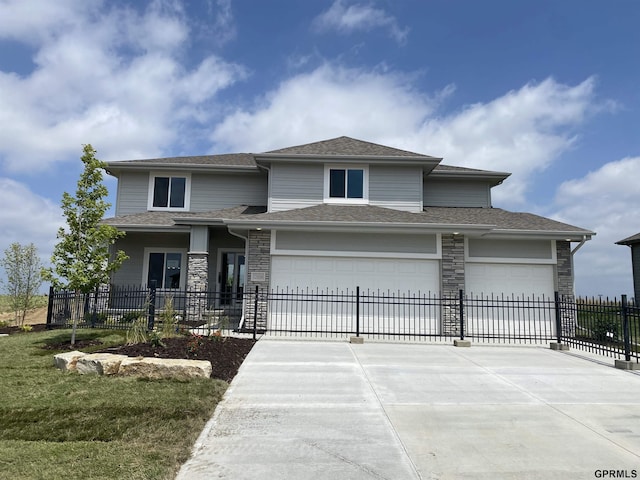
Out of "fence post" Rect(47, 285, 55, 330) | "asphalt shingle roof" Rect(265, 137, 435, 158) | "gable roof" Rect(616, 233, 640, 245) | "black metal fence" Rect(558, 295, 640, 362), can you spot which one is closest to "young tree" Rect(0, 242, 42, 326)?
"fence post" Rect(47, 285, 55, 330)

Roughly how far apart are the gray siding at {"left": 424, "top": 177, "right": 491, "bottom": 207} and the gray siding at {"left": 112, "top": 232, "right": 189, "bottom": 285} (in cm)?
1076

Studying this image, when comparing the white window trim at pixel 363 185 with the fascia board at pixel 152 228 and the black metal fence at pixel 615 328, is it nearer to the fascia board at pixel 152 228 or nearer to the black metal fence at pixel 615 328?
the fascia board at pixel 152 228

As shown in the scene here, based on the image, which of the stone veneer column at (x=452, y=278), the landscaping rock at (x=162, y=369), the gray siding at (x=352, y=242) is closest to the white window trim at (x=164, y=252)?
the gray siding at (x=352, y=242)

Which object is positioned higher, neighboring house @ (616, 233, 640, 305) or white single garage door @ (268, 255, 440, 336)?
neighboring house @ (616, 233, 640, 305)

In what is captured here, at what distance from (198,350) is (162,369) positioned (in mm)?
1692

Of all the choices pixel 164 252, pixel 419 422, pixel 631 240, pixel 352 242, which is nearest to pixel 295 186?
pixel 352 242

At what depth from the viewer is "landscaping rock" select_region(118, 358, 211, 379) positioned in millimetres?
6945

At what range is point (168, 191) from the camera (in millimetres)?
17953

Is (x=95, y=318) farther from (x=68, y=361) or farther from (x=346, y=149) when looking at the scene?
(x=346, y=149)

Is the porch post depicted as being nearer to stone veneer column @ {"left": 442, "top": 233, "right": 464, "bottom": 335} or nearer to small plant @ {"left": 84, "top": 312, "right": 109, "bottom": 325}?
small plant @ {"left": 84, "top": 312, "right": 109, "bottom": 325}

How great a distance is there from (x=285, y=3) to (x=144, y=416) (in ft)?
37.0

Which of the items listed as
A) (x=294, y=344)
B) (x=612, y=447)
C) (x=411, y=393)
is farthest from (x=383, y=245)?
(x=612, y=447)

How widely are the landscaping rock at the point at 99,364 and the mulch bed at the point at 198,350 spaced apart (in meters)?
0.82

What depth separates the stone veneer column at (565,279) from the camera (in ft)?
43.6
